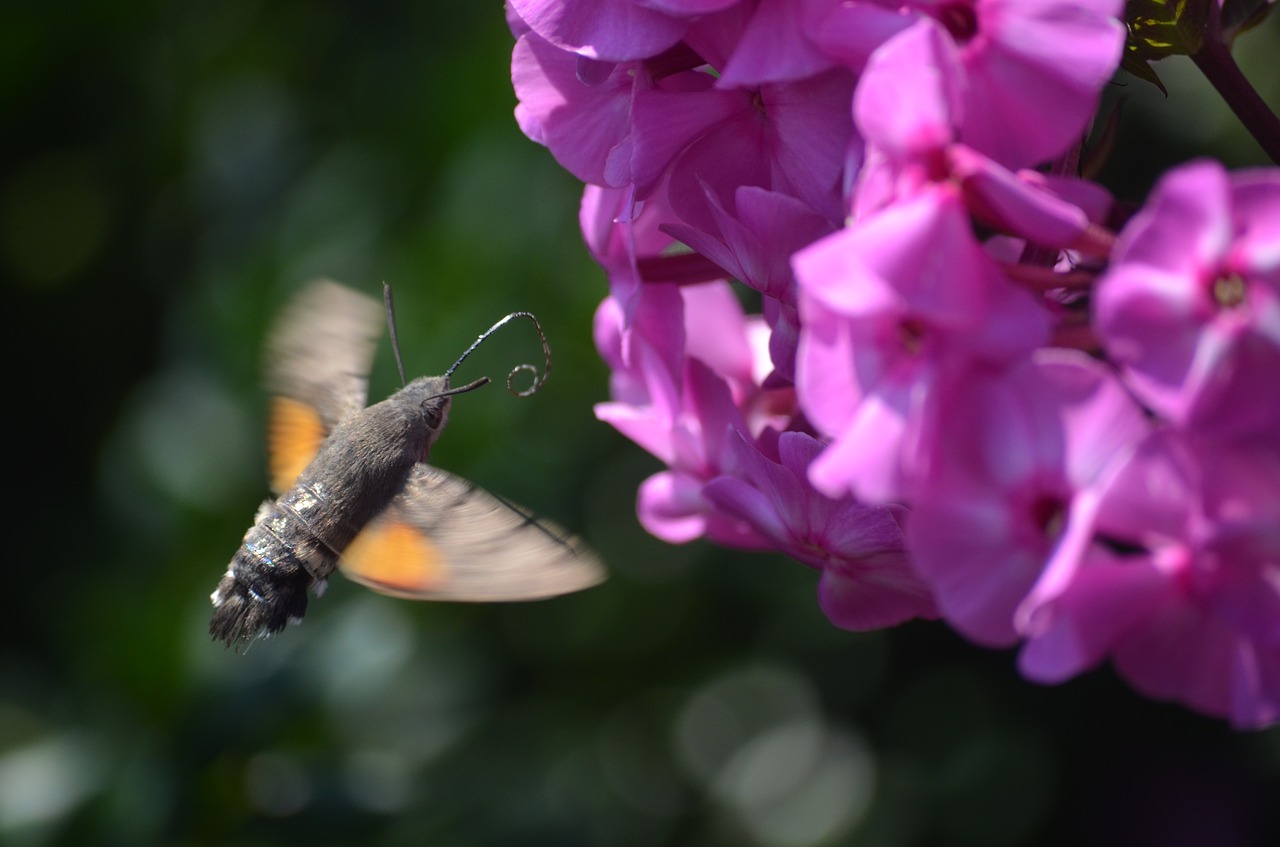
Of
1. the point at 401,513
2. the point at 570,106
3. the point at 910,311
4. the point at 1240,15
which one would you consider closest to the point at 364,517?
the point at 401,513

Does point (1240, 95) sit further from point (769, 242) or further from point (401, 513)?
point (401, 513)

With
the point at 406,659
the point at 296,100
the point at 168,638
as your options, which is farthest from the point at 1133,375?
the point at 296,100

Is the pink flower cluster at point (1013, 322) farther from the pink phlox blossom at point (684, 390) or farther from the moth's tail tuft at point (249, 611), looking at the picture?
the moth's tail tuft at point (249, 611)

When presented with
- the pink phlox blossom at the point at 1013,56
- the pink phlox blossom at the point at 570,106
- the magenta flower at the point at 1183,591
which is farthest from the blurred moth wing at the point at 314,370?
the magenta flower at the point at 1183,591

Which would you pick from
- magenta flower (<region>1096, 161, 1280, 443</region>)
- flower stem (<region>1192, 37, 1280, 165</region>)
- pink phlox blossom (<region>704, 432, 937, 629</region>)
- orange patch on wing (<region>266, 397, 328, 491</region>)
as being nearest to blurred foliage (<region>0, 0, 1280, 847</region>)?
orange patch on wing (<region>266, 397, 328, 491</region>)

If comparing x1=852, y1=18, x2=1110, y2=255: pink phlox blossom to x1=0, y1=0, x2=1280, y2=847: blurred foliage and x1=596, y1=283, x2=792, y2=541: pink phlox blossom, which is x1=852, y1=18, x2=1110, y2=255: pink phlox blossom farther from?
x1=0, y1=0, x2=1280, y2=847: blurred foliage

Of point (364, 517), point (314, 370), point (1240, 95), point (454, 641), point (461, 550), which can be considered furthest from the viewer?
point (454, 641)

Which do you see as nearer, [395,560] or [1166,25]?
[1166,25]
